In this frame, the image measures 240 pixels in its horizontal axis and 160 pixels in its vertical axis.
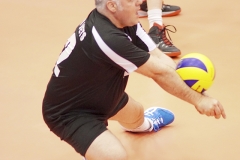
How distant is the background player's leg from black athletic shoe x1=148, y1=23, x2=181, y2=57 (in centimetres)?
148

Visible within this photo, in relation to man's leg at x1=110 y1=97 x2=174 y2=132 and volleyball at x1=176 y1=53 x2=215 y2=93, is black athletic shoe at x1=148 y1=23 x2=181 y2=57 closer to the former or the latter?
man's leg at x1=110 y1=97 x2=174 y2=132

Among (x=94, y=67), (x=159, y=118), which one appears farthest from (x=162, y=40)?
(x=94, y=67)

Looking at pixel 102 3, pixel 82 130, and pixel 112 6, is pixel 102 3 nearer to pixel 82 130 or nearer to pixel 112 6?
pixel 112 6

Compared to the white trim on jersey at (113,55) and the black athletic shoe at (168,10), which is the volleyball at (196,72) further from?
the black athletic shoe at (168,10)

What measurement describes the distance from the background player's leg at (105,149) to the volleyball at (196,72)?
39 centimetres

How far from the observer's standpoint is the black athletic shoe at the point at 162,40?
10.7 feet

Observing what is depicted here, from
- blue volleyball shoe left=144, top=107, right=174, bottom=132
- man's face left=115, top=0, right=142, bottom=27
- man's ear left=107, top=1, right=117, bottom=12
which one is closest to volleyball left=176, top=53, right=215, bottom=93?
man's face left=115, top=0, right=142, bottom=27

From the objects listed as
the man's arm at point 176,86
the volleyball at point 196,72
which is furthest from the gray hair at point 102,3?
the volleyball at point 196,72

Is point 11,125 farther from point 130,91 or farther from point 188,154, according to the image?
point 188,154

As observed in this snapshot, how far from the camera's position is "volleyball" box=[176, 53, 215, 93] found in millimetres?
1904

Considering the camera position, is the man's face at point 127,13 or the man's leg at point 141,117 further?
the man's leg at point 141,117

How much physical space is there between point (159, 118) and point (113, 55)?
785mm

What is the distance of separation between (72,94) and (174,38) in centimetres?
187

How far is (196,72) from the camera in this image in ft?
6.31
